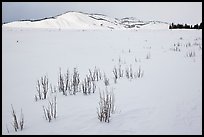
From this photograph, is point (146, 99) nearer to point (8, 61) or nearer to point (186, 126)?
point (186, 126)

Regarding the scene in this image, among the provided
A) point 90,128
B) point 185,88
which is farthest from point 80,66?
point 90,128

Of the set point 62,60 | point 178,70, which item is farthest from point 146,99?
point 62,60

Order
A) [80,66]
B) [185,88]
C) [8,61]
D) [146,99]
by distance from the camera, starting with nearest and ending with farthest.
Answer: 1. [146,99]
2. [185,88]
3. [80,66]
4. [8,61]

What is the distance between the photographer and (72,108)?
13.5ft

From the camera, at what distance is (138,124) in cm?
335

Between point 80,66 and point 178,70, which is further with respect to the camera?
point 80,66

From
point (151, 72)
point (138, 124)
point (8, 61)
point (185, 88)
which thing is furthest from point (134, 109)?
point (8, 61)

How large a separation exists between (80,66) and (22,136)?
511cm


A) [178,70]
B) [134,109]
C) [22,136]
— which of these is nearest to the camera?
[22,136]

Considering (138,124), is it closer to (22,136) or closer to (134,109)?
(134,109)

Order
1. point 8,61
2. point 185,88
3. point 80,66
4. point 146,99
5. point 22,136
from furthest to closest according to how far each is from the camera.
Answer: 1. point 8,61
2. point 80,66
3. point 185,88
4. point 146,99
5. point 22,136

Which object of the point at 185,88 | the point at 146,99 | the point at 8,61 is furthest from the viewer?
the point at 8,61

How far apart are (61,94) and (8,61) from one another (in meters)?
5.23

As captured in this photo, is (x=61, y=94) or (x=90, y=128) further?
(x=61, y=94)
